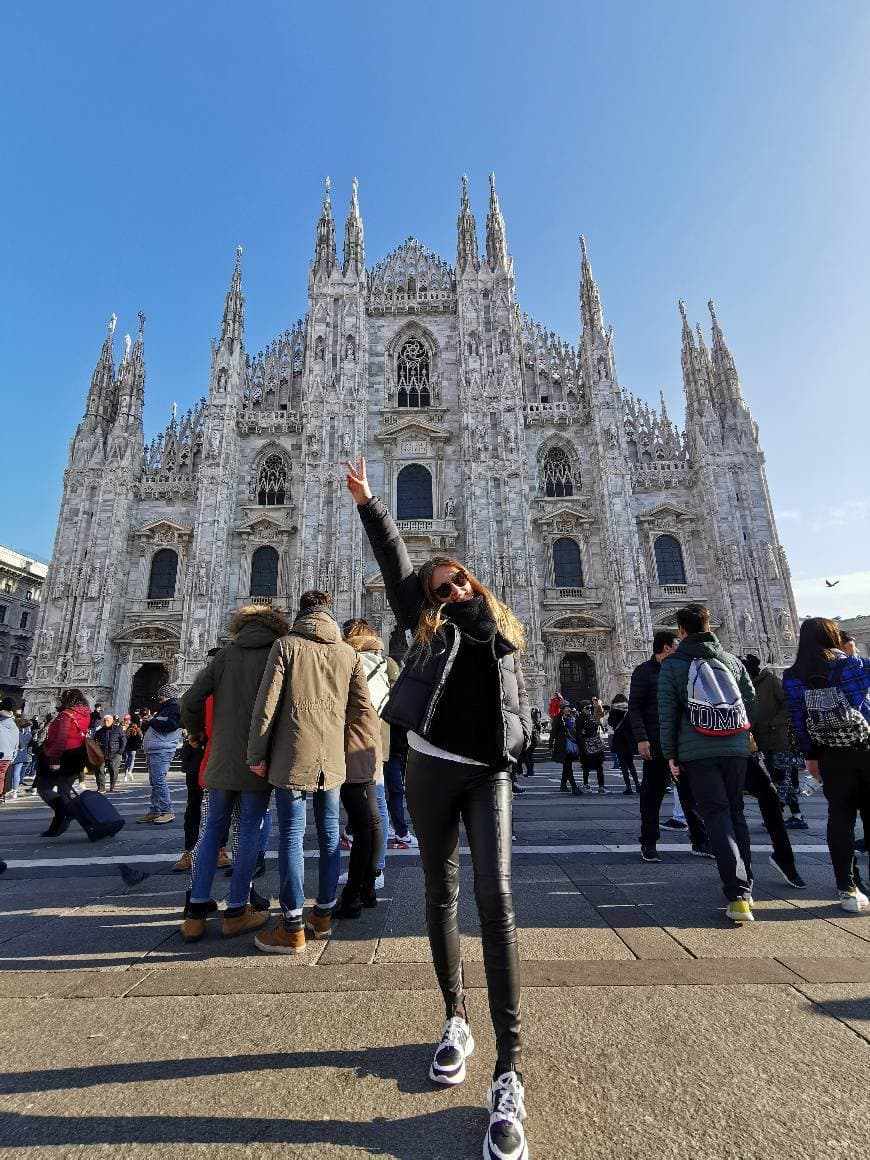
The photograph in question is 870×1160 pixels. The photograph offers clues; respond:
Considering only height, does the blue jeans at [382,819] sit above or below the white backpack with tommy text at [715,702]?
below

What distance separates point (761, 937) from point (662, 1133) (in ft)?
6.46

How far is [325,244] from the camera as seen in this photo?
27.0m

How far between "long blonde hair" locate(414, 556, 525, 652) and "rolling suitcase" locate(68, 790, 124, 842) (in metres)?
5.54

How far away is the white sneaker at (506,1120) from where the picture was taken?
1.50m

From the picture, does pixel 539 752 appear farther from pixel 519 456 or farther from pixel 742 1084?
pixel 742 1084

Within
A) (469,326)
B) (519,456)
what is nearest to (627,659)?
(519,456)

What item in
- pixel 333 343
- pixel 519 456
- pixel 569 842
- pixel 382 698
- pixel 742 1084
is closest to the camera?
pixel 742 1084

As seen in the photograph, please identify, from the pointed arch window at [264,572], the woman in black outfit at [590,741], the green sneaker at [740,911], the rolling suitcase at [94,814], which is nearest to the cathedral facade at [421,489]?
the pointed arch window at [264,572]

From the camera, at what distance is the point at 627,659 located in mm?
21484

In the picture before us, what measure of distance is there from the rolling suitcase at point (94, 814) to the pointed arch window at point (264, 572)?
1800cm

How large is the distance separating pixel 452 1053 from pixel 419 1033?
1.11ft

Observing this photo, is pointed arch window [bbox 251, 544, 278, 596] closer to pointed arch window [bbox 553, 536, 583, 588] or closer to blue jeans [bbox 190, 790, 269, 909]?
pointed arch window [bbox 553, 536, 583, 588]

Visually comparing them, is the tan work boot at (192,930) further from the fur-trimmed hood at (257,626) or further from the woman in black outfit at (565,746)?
the woman in black outfit at (565,746)

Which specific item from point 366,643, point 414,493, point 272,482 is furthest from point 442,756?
point 272,482
